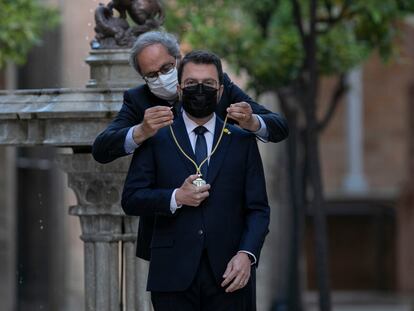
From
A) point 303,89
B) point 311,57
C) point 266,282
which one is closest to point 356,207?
point 266,282

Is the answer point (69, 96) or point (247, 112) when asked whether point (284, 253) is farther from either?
point (247, 112)

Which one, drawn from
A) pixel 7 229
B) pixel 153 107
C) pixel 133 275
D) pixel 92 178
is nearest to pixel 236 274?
pixel 153 107

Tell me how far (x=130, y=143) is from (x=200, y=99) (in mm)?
374

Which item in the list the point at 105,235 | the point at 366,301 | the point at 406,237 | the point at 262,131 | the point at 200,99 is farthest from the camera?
the point at 406,237

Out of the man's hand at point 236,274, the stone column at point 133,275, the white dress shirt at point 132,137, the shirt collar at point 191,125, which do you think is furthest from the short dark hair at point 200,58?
the stone column at point 133,275

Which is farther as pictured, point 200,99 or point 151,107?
point 151,107

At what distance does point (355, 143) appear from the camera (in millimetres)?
33062

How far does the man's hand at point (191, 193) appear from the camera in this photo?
6102 millimetres

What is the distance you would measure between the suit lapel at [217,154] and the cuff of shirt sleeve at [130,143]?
33cm

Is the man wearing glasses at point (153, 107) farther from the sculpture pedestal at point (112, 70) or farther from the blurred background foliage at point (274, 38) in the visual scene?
the blurred background foliage at point (274, 38)

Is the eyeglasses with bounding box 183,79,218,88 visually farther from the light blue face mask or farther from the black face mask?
the light blue face mask

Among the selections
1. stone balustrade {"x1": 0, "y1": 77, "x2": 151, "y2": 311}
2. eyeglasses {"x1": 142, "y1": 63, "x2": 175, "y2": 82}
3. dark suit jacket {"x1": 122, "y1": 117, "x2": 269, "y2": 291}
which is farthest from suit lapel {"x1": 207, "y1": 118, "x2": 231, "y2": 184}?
stone balustrade {"x1": 0, "y1": 77, "x2": 151, "y2": 311}

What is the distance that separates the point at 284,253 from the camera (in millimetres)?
19062

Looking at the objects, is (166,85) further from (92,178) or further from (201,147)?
(92,178)
